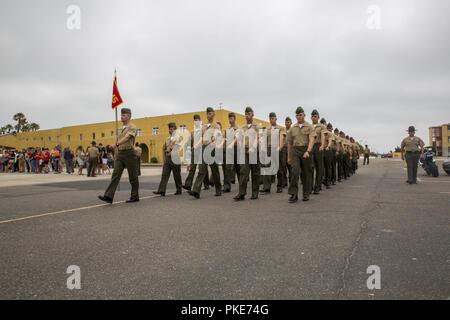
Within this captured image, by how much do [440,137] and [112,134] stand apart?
109 meters

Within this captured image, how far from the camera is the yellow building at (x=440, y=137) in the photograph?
4291 inches

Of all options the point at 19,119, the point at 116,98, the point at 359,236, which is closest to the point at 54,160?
the point at 116,98

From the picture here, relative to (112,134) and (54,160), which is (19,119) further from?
(54,160)

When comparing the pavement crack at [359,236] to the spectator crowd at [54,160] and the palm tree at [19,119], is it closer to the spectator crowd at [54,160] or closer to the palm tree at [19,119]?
the spectator crowd at [54,160]

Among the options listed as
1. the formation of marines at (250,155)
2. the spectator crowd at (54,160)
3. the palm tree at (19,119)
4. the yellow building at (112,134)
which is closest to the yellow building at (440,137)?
the yellow building at (112,134)

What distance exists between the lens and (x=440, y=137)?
113 m

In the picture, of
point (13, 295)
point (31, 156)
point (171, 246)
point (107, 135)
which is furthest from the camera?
point (107, 135)

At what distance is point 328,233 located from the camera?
14.0 ft

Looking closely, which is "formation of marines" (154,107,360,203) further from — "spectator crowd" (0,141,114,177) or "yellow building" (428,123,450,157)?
"yellow building" (428,123,450,157)

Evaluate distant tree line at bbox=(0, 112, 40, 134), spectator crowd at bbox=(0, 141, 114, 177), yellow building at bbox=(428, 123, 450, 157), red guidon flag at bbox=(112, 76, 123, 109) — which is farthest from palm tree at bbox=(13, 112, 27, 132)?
yellow building at bbox=(428, 123, 450, 157)

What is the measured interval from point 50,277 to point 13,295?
1.20ft

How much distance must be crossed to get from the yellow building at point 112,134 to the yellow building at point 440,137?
80112mm
